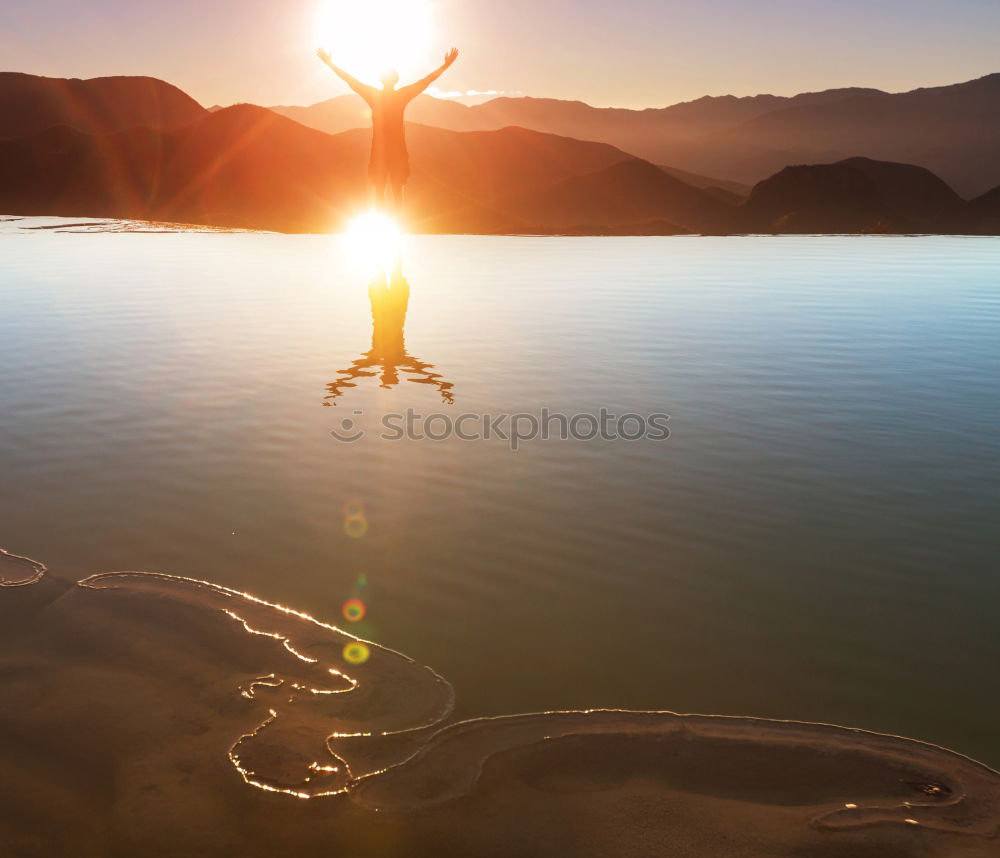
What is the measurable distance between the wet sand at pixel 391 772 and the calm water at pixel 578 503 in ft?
1.43

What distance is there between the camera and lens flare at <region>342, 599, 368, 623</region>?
304 inches

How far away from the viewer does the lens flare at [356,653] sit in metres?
7.01

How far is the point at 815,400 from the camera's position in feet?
55.2

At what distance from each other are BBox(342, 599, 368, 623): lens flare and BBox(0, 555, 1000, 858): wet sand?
52cm

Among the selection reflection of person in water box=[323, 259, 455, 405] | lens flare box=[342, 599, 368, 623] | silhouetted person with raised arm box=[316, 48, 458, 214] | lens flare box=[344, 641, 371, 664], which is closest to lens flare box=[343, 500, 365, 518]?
lens flare box=[342, 599, 368, 623]

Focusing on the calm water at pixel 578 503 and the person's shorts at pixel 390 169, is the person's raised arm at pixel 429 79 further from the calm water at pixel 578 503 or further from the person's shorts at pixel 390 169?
the calm water at pixel 578 503

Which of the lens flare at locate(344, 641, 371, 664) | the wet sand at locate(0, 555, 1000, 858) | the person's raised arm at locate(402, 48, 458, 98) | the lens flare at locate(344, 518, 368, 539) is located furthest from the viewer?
the person's raised arm at locate(402, 48, 458, 98)

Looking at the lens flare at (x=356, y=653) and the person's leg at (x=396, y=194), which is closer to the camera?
the lens flare at (x=356, y=653)

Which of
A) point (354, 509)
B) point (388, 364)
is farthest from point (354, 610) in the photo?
point (388, 364)

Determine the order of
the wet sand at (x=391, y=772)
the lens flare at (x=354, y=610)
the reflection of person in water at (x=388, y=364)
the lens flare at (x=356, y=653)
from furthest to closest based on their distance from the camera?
the reflection of person in water at (x=388, y=364), the lens flare at (x=354, y=610), the lens flare at (x=356, y=653), the wet sand at (x=391, y=772)

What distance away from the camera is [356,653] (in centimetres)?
711

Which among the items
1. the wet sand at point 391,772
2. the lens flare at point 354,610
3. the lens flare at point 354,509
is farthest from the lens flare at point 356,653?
the lens flare at point 354,509

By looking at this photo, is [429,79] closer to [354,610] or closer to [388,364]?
[388,364]

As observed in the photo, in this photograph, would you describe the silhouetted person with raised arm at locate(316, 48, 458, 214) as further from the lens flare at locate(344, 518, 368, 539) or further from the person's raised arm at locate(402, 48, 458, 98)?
the lens flare at locate(344, 518, 368, 539)
